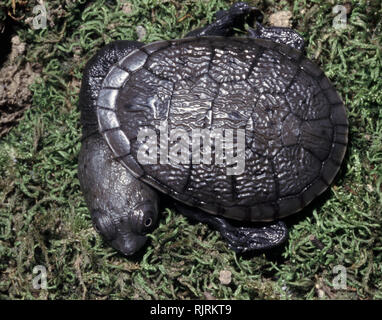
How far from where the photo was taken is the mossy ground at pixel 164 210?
435 cm

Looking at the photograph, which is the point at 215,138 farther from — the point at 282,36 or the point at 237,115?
the point at 282,36

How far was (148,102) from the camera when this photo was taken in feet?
13.0

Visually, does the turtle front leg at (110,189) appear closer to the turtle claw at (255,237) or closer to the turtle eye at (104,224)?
the turtle eye at (104,224)

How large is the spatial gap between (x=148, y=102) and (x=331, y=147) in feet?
5.32

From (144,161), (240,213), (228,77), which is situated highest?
(228,77)


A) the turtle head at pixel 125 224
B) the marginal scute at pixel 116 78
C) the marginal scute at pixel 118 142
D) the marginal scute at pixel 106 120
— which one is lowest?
the turtle head at pixel 125 224

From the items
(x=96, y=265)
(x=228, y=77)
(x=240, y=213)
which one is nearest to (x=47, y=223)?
(x=96, y=265)

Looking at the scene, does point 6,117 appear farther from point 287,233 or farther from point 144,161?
point 287,233

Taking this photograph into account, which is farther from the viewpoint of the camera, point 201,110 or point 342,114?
point 342,114

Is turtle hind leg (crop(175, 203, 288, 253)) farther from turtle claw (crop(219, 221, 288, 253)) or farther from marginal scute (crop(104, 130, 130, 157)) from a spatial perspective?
marginal scute (crop(104, 130, 130, 157))

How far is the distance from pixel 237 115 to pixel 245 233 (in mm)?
1134

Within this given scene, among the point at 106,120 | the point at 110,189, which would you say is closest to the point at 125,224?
the point at 110,189

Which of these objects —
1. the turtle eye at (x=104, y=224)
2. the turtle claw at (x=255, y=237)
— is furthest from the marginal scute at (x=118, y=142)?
the turtle claw at (x=255, y=237)

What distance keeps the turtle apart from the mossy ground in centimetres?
31
